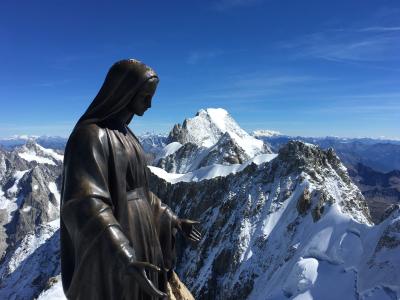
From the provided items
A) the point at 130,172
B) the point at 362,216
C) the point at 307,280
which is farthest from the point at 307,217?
the point at 130,172

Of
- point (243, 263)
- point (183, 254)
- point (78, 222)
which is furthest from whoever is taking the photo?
point (183, 254)

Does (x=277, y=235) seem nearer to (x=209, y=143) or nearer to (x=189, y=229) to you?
(x=189, y=229)

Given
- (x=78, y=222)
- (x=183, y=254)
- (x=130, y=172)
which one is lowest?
(x=183, y=254)

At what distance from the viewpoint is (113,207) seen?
12.9ft

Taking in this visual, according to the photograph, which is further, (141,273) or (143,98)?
(143,98)

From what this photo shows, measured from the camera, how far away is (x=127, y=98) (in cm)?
414

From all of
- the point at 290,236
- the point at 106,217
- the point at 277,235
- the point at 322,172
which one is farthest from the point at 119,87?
the point at 322,172

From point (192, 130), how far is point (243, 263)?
9321 centimetres

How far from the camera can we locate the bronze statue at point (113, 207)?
350 cm

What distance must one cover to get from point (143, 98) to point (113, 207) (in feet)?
3.27

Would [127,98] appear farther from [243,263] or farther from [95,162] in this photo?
[243,263]

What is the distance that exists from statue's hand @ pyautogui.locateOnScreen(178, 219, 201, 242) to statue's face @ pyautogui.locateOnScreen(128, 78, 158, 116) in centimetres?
127

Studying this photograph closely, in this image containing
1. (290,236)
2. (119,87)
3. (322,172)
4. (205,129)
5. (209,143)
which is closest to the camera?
(119,87)

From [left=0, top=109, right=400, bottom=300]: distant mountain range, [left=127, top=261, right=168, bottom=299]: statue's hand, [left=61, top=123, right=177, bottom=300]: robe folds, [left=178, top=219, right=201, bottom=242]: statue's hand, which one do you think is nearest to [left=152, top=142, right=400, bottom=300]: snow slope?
[left=0, top=109, right=400, bottom=300]: distant mountain range
